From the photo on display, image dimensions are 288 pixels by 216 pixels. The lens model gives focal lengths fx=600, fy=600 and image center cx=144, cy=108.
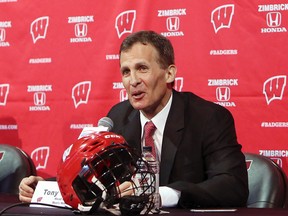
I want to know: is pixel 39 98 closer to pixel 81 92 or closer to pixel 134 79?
pixel 81 92

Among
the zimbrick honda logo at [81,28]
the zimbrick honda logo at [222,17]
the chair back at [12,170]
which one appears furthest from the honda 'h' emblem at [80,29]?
the chair back at [12,170]

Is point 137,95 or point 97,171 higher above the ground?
point 137,95

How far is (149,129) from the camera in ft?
9.75

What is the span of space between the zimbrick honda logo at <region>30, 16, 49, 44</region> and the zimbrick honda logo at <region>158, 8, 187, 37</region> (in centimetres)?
96

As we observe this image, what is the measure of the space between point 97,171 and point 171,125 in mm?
1027

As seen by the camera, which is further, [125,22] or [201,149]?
[125,22]

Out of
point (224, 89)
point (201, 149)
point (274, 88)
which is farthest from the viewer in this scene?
point (224, 89)

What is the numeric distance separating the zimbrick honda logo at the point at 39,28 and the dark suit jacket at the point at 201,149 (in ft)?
5.70

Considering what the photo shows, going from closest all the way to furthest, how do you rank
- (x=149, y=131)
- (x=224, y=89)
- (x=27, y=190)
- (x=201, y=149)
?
1. (x=27, y=190)
2. (x=201, y=149)
3. (x=149, y=131)
4. (x=224, y=89)

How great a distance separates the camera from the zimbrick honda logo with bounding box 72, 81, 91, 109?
14.4ft

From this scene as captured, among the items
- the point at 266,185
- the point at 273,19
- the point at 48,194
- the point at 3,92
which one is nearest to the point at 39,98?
the point at 3,92

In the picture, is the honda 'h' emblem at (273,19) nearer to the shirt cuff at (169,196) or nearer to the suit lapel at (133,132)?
the suit lapel at (133,132)

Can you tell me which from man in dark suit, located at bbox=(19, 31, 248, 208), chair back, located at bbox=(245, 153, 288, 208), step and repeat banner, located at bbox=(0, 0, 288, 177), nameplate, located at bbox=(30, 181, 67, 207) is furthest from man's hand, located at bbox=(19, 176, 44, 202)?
step and repeat banner, located at bbox=(0, 0, 288, 177)

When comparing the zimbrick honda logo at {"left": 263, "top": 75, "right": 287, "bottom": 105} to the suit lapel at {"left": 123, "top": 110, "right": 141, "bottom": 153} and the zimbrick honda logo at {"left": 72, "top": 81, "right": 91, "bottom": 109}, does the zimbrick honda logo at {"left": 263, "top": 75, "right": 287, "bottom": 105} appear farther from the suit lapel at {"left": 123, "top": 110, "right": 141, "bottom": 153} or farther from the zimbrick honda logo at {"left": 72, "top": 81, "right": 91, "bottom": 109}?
the zimbrick honda logo at {"left": 72, "top": 81, "right": 91, "bottom": 109}
